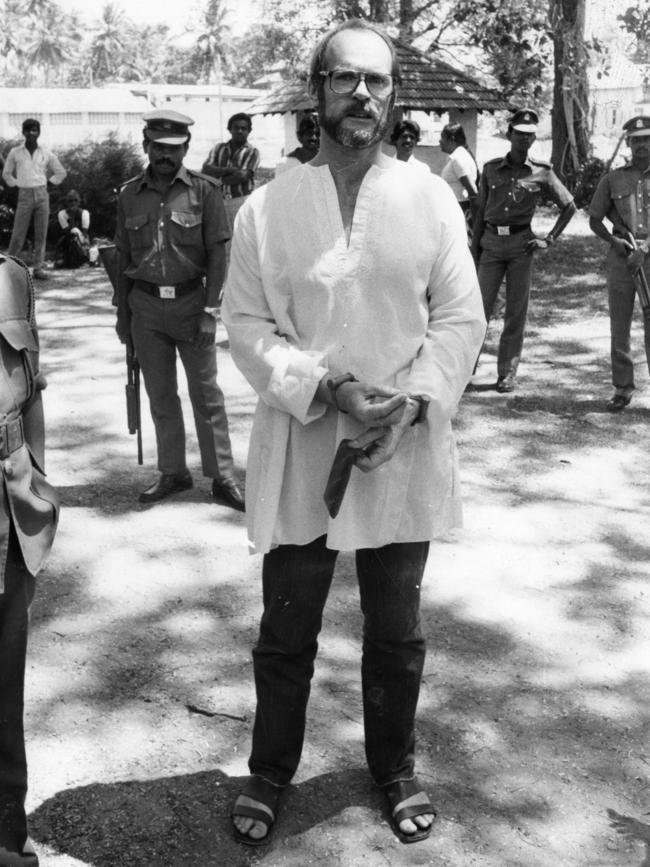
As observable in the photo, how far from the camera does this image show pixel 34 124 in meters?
14.9

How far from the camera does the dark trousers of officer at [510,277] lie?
923 centimetres

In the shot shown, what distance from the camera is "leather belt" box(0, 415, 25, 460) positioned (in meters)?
2.95

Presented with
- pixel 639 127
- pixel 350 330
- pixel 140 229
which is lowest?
pixel 140 229

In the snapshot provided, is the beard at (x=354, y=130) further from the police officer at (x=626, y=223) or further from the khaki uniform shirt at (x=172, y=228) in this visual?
the police officer at (x=626, y=223)

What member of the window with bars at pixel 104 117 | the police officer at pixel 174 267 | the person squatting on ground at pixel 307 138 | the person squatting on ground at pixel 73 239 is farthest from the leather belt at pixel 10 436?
the window with bars at pixel 104 117

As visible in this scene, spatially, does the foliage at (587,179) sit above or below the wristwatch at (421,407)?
below

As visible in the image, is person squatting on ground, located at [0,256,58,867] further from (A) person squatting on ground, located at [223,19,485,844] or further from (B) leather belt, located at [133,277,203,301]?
(B) leather belt, located at [133,277,203,301]

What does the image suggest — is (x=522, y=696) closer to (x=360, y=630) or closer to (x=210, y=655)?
(x=360, y=630)

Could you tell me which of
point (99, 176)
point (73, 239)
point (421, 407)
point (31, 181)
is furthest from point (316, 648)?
point (99, 176)

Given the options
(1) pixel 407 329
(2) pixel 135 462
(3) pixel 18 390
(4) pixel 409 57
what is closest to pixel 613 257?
(2) pixel 135 462

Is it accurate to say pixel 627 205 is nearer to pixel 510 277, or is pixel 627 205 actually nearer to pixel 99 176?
pixel 510 277

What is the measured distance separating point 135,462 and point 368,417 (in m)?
4.62

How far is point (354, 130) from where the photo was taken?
3129 millimetres

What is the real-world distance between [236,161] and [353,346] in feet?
29.1
